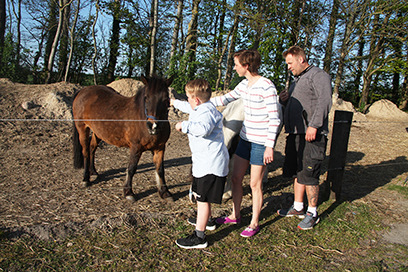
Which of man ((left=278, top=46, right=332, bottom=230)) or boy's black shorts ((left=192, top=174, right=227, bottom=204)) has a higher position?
man ((left=278, top=46, right=332, bottom=230))

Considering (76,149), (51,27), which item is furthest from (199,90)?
(51,27)

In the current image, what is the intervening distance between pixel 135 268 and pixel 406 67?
52.2ft

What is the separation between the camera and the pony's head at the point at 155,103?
3.29 m

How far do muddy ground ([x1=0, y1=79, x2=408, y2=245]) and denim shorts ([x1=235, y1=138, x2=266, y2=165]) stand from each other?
978 millimetres

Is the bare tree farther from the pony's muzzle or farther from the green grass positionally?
the pony's muzzle

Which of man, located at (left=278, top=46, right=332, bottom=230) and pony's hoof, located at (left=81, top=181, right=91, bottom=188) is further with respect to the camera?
pony's hoof, located at (left=81, top=181, right=91, bottom=188)

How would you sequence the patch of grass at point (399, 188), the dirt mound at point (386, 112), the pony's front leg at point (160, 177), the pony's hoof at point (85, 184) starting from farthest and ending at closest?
the dirt mound at point (386, 112) < the patch of grass at point (399, 188) < the pony's hoof at point (85, 184) < the pony's front leg at point (160, 177)

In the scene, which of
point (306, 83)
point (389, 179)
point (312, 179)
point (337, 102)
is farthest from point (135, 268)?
point (337, 102)

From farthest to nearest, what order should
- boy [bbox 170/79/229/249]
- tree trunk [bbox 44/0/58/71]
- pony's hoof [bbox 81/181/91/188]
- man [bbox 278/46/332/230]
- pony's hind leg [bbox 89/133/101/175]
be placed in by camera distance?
tree trunk [bbox 44/0/58/71], pony's hind leg [bbox 89/133/101/175], pony's hoof [bbox 81/181/91/188], man [bbox 278/46/332/230], boy [bbox 170/79/229/249]

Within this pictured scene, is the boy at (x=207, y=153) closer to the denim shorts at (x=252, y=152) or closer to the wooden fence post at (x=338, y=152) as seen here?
the denim shorts at (x=252, y=152)

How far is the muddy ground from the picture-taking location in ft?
10.2

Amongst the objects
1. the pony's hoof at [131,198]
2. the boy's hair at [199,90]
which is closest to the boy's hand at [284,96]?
the boy's hair at [199,90]

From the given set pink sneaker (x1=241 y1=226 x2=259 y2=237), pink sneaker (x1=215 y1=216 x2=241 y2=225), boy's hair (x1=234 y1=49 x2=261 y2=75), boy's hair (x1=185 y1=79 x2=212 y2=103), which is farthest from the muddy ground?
boy's hair (x1=234 y1=49 x2=261 y2=75)

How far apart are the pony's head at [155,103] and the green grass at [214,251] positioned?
1.15 m
